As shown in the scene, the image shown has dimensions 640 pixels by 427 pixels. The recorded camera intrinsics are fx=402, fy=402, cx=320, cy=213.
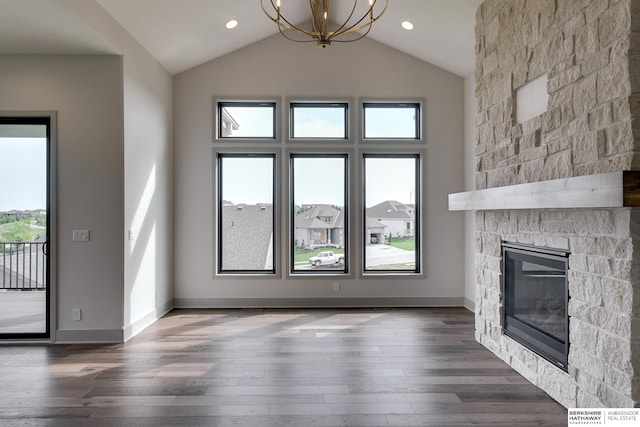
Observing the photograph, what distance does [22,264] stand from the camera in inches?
163

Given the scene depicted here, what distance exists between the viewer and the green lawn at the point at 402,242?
5785mm

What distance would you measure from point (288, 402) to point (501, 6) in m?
3.78

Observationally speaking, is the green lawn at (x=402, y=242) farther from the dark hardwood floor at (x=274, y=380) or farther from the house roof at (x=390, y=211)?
the dark hardwood floor at (x=274, y=380)

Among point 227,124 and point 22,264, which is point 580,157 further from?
point 22,264

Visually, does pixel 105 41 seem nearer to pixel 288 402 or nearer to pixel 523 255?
pixel 288 402

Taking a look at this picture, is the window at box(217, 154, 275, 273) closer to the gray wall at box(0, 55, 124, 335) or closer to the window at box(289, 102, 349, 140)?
the window at box(289, 102, 349, 140)

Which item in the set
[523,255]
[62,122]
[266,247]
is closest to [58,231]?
[62,122]

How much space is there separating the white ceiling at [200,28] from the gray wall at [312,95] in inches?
8.7

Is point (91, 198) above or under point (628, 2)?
under

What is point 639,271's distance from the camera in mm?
2148

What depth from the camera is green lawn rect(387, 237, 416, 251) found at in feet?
19.0

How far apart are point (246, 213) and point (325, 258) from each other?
1.30 m

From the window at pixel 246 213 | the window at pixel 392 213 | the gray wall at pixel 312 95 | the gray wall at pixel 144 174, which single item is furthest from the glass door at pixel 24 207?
the window at pixel 392 213

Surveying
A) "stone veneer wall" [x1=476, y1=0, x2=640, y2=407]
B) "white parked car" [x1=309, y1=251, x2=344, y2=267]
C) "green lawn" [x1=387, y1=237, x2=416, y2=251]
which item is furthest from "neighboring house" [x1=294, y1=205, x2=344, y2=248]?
"stone veneer wall" [x1=476, y1=0, x2=640, y2=407]
